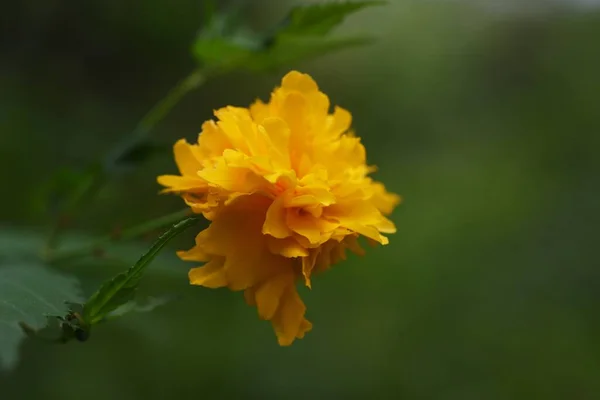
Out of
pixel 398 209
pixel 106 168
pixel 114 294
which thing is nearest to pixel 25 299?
pixel 114 294

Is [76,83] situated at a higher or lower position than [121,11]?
lower

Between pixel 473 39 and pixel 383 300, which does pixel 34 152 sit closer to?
pixel 383 300

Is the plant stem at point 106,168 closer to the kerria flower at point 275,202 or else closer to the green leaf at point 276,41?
the green leaf at point 276,41

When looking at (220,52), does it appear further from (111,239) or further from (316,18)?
(111,239)

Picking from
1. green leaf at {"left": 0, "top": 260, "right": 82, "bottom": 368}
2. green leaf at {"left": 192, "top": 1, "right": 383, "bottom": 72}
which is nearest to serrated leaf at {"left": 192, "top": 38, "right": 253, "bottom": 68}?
green leaf at {"left": 192, "top": 1, "right": 383, "bottom": 72}

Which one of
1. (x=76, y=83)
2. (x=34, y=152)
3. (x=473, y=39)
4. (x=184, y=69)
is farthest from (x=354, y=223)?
(x=473, y=39)

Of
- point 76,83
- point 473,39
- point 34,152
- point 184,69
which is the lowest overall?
point 34,152

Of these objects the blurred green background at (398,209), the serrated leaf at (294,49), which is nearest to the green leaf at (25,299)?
the blurred green background at (398,209)
